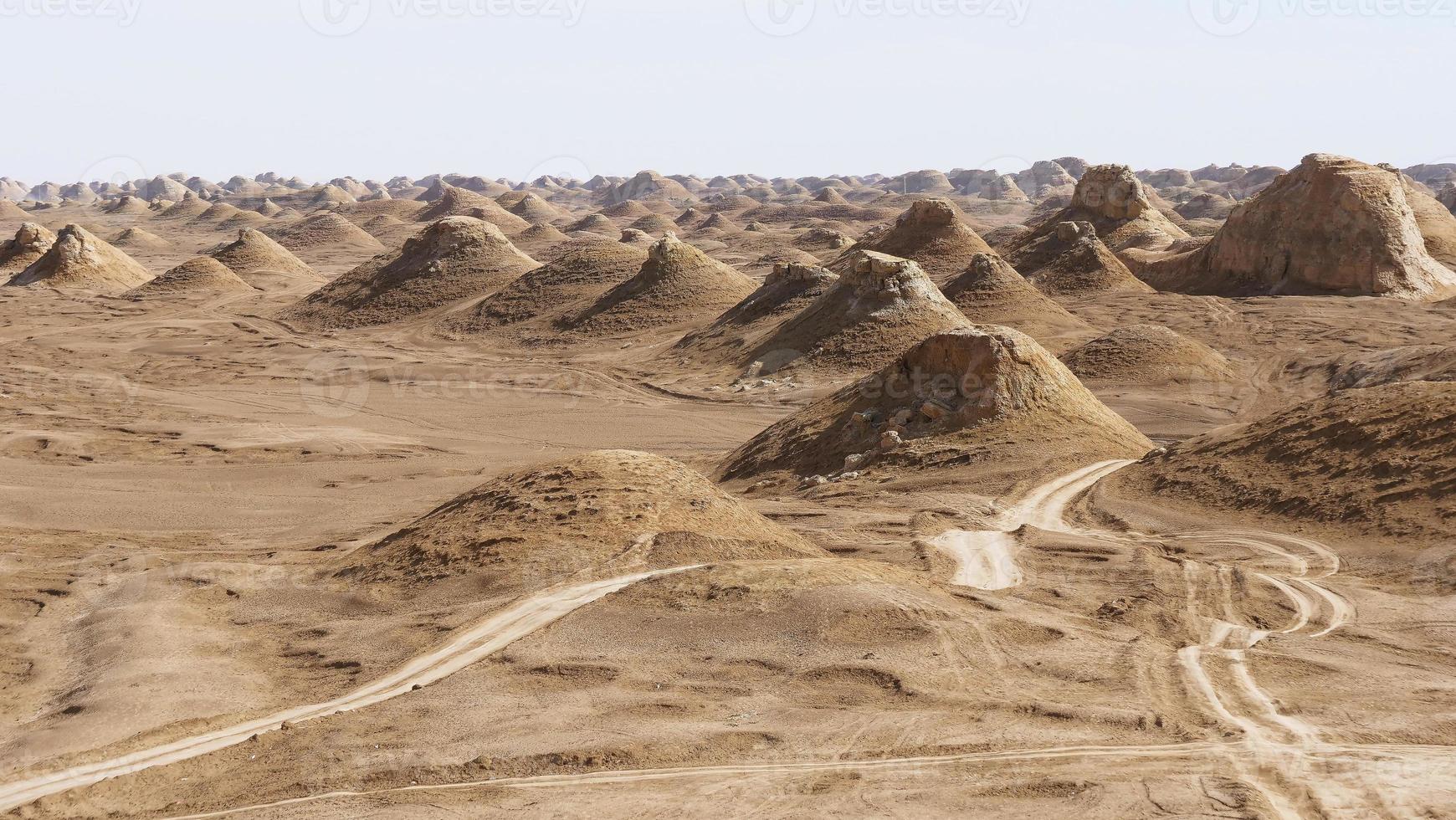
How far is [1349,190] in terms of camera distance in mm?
32656

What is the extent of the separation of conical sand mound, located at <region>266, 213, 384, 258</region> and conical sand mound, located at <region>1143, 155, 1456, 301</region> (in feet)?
156

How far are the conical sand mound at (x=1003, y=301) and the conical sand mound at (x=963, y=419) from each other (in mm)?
11775

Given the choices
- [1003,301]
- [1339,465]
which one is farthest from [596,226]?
[1339,465]

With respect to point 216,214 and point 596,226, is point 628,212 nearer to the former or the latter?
point 596,226

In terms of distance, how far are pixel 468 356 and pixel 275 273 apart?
61.3 ft

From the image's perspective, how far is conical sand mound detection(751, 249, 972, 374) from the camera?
88.0 feet

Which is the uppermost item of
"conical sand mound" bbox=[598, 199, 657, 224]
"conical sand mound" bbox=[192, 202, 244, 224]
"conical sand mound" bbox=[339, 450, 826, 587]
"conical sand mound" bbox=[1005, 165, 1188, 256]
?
"conical sand mound" bbox=[192, 202, 244, 224]

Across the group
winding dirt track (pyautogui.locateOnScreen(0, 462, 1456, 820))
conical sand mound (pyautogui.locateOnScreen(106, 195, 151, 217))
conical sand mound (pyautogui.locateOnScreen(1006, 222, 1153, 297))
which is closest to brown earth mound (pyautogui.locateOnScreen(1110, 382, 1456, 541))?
winding dirt track (pyautogui.locateOnScreen(0, 462, 1456, 820))

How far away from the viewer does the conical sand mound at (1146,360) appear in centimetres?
2550

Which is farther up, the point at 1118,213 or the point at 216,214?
the point at 216,214

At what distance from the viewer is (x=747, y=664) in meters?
9.11

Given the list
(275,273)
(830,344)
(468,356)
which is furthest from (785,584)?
(275,273)

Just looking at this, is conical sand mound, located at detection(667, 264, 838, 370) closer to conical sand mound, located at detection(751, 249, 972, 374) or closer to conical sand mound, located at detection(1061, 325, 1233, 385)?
conical sand mound, located at detection(751, 249, 972, 374)

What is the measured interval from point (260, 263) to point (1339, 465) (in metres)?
43.5
